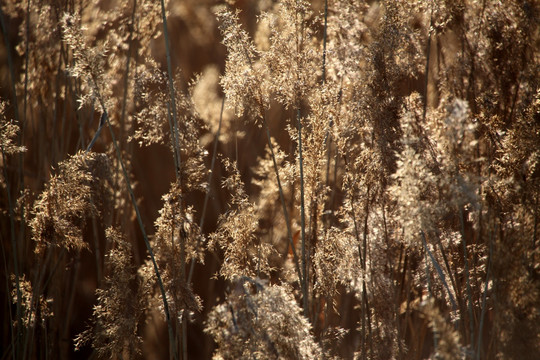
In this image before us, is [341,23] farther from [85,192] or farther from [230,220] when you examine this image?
[85,192]

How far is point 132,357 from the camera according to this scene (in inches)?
66.0

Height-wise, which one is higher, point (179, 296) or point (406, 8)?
point (406, 8)

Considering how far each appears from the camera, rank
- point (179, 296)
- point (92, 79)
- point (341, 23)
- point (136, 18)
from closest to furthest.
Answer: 1. point (92, 79)
2. point (179, 296)
3. point (341, 23)
4. point (136, 18)

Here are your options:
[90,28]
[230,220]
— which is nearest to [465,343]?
[230,220]

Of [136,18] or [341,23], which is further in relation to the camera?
[136,18]

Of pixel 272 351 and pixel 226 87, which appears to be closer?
pixel 272 351

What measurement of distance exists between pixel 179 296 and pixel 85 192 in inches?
18.2

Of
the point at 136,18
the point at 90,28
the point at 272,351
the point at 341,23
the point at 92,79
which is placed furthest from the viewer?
the point at 90,28

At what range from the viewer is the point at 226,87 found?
5.56 ft

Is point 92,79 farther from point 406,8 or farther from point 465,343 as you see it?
point 465,343

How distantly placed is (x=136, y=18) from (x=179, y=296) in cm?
122

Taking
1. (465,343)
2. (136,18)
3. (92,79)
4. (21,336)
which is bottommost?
(465,343)

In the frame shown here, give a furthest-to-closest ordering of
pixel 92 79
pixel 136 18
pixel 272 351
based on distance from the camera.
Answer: pixel 136 18 → pixel 92 79 → pixel 272 351

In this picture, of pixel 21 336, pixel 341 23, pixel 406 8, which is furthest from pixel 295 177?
pixel 21 336
